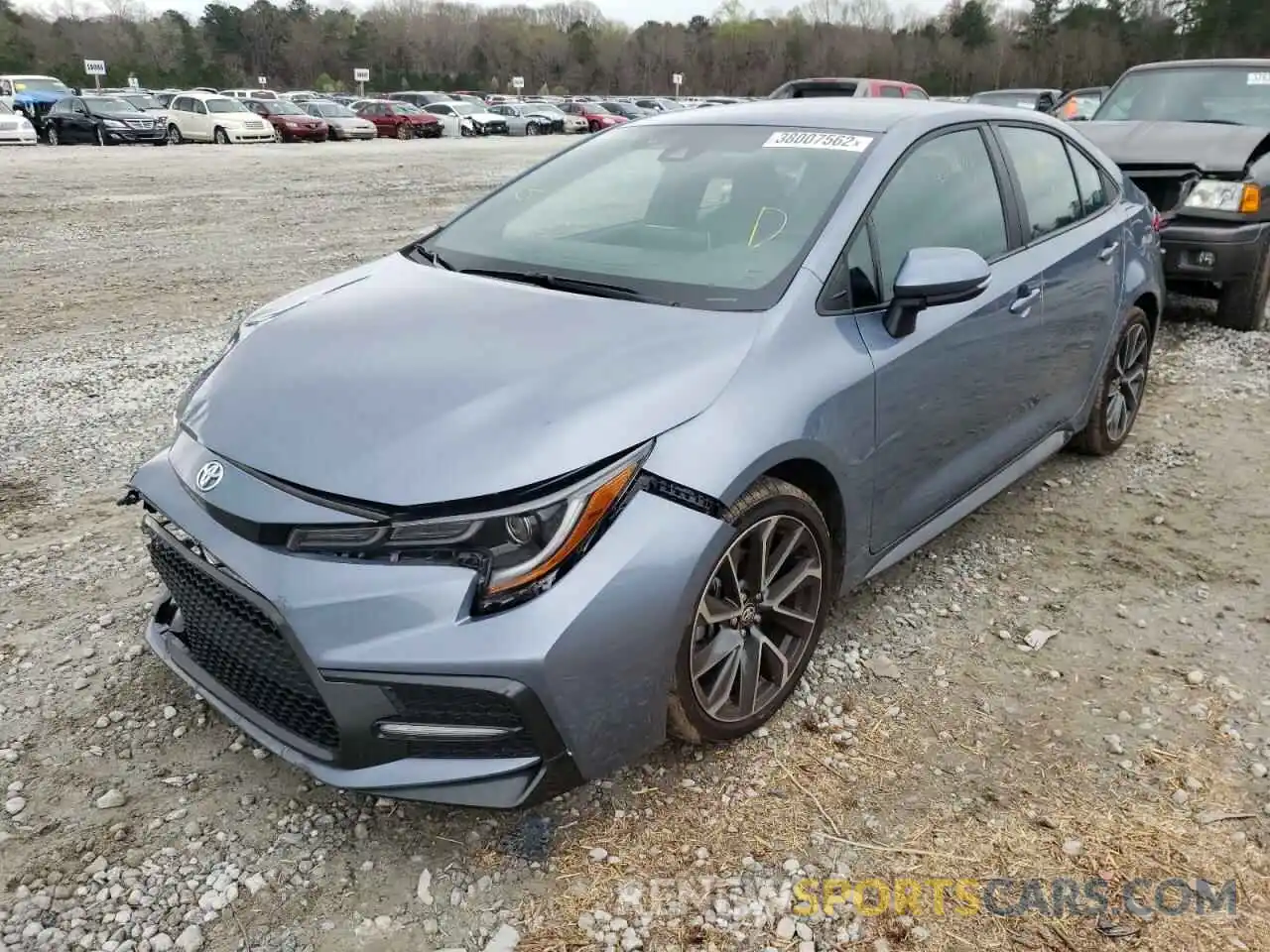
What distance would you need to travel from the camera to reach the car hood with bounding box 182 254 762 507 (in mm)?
2186

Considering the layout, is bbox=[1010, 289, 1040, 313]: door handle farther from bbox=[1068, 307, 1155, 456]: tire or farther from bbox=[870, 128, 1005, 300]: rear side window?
bbox=[1068, 307, 1155, 456]: tire

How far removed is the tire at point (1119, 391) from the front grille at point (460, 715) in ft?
11.2

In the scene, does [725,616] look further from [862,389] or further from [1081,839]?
[1081,839]

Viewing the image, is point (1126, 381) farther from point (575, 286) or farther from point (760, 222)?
point (575, 286)

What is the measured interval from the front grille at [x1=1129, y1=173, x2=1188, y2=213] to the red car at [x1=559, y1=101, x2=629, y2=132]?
1431 inches

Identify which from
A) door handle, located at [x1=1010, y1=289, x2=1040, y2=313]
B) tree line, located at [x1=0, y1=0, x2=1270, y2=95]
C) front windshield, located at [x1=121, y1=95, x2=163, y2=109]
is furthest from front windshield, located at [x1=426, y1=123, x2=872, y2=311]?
tree line, located at [x1=0, y1=0, x2=1270, y2=95]

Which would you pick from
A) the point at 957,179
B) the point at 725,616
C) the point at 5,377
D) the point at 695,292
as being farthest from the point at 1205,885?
the point at 5,377

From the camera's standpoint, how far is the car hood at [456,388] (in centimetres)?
219

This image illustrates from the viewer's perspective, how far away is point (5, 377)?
19.0 feet

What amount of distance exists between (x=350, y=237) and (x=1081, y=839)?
10.1 m

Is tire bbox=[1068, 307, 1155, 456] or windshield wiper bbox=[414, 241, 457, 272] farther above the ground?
windshield wiper bbox=[414, 241, 457, 272]

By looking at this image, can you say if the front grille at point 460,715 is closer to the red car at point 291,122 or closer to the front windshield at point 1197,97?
the front windshield at point 1197,97

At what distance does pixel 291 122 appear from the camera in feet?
100.0

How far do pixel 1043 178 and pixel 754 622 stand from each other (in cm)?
244
